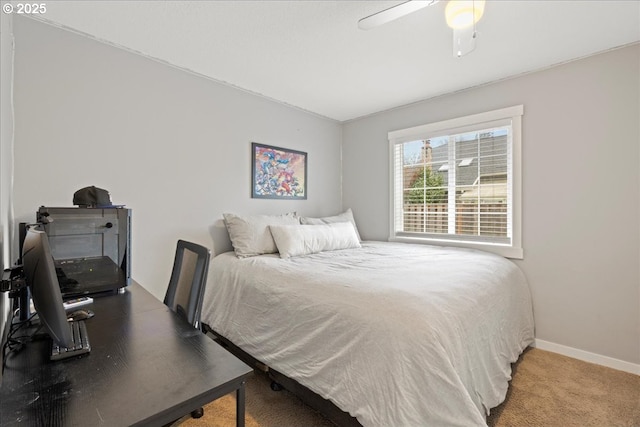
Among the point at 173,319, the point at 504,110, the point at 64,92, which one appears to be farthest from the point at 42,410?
the point at 504,110

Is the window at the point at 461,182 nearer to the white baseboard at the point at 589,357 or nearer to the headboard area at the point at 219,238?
the white baseboard at the point at 589,357

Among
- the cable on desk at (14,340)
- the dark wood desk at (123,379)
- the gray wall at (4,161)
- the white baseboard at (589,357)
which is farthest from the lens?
the white baseboard at (589,357)

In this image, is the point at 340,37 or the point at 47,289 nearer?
the point at 47,289

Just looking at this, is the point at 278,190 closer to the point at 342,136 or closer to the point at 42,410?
the point at 342,136

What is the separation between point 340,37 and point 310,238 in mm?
1603

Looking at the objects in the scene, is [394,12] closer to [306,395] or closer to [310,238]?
[310,238]

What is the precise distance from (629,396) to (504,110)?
88.9 inches

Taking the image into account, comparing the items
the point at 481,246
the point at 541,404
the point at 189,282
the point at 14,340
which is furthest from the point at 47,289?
the point at 481,246

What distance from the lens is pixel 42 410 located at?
66cm

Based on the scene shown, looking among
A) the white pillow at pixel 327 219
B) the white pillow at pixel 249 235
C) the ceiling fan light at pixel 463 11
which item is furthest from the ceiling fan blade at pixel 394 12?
the white pillow at pixel 327 219

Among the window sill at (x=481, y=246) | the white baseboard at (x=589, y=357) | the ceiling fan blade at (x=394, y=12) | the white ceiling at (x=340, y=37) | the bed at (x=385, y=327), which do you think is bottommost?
the white baseboard at (x=589, y=357)

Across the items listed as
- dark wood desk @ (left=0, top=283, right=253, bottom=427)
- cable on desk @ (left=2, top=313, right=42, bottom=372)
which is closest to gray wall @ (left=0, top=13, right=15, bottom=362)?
cable on desk @ (left=2, top=313, right=42, bottom=372)

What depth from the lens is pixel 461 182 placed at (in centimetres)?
305

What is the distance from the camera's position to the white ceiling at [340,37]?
5.79 feet
